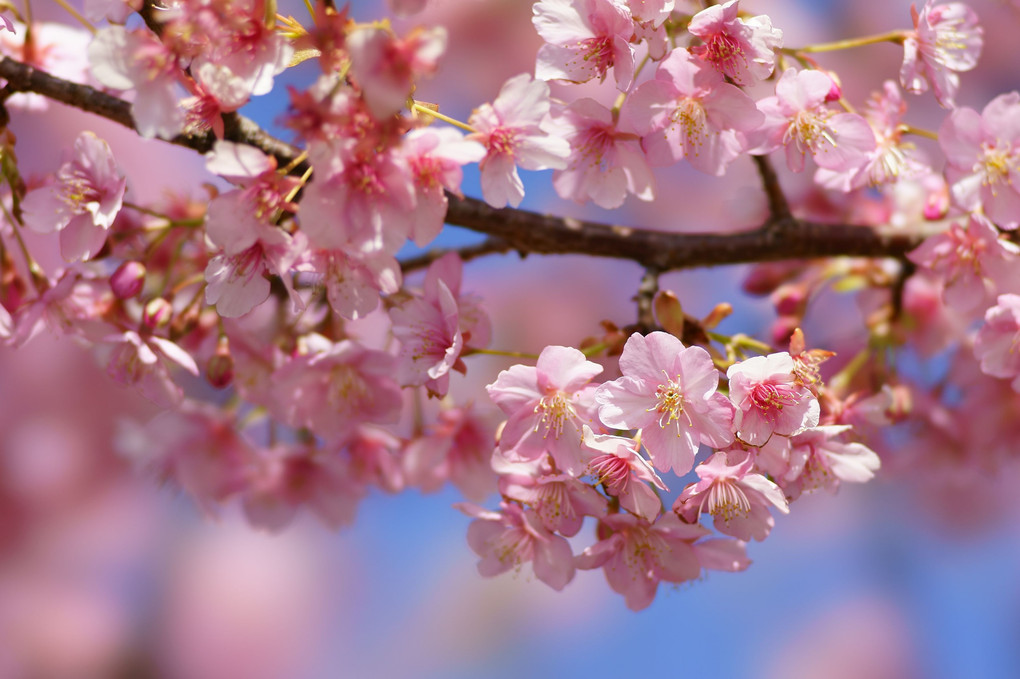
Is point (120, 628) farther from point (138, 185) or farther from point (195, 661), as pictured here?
point (138, 185)

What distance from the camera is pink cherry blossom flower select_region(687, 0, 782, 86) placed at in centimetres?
111

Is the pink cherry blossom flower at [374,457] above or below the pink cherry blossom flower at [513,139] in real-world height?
below

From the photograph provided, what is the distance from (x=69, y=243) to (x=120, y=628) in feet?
9.77

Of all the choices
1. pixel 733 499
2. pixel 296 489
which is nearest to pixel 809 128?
pixel 733 499

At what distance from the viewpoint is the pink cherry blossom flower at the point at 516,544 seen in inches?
48.8

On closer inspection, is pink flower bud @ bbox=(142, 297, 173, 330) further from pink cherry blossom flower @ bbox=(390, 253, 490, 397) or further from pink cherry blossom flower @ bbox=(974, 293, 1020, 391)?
pink cherry blossom flower @ bbox=(974, 293, 1020, 391)

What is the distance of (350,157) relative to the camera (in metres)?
0.92

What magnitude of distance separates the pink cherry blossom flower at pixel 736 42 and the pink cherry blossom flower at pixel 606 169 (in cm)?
16

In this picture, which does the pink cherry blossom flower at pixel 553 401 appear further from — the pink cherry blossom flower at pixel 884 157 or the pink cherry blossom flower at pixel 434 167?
the pink cherry blossom flower at pixel 884 157

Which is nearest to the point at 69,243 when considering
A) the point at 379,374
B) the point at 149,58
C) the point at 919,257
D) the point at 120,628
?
the point at 149,58

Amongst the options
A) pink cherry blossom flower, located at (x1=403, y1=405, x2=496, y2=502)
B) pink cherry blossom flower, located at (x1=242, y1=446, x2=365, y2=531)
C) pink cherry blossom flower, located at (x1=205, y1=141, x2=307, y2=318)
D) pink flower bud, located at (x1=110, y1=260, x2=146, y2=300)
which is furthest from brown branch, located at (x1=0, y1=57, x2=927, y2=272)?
pink cherry blossom flower, located at (x1=242, y1=446, x2=365, y2=531)

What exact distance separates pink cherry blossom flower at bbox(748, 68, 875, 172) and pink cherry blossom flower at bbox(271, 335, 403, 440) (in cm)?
68

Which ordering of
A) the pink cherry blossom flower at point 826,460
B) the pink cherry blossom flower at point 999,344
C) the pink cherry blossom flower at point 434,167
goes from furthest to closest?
the pink cherry blossom flower at point 999,344
the pink cherry blossom flower at point 826,460
the pink cherry blossom flower at point 434,167

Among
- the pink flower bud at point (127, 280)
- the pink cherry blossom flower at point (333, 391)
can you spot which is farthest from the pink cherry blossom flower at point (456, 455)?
the pink flower bud at point (127, 280)
